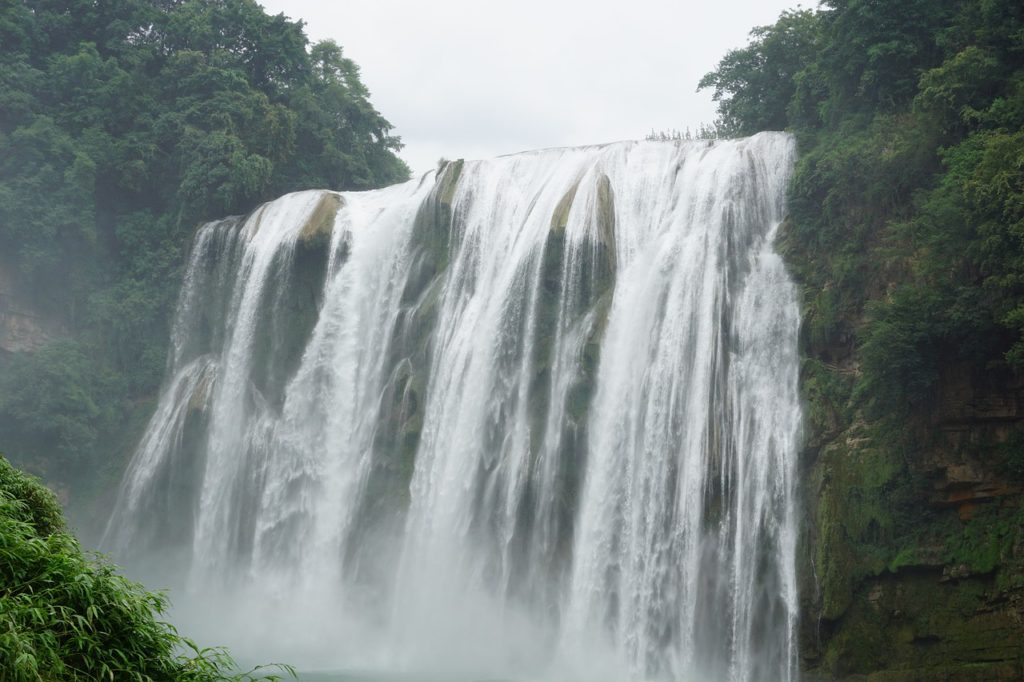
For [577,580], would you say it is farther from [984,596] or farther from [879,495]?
[984,596]

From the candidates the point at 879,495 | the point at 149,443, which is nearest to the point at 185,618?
the point at 149,443

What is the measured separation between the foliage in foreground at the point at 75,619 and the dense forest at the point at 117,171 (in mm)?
24398

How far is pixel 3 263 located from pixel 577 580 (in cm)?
2323

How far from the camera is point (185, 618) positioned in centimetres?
2655

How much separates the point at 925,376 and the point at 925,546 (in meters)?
2.93

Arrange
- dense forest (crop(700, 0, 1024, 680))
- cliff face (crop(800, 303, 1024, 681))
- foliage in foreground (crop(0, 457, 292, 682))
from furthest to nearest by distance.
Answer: dense forest (crop(700, 0, 1024, 680))
cliff face (crop(800, 303, 1024, 681))
foliage in foreground (crop(0, 457, 292, 682))

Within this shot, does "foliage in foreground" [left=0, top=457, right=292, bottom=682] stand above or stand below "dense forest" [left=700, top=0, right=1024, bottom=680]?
below

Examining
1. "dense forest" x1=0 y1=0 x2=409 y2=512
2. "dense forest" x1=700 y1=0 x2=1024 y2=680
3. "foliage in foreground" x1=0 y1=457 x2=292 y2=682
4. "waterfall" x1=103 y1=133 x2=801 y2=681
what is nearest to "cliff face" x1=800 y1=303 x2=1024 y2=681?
"dense forest" x1=700 y1=0 x2=1024 y2=680

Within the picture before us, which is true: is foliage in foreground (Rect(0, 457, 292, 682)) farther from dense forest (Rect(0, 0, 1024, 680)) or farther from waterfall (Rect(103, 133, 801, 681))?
waterfall (Rect(103, 133, 801, 681))

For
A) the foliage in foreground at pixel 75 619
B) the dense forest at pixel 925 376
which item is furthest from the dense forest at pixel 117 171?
the foliage in foreground at pixel 75 619

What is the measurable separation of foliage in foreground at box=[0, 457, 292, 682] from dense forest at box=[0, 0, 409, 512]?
24.4 meters

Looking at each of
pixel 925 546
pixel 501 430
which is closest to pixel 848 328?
pixel 925 546

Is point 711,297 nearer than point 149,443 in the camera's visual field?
Yes

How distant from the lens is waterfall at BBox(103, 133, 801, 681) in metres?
19.2
